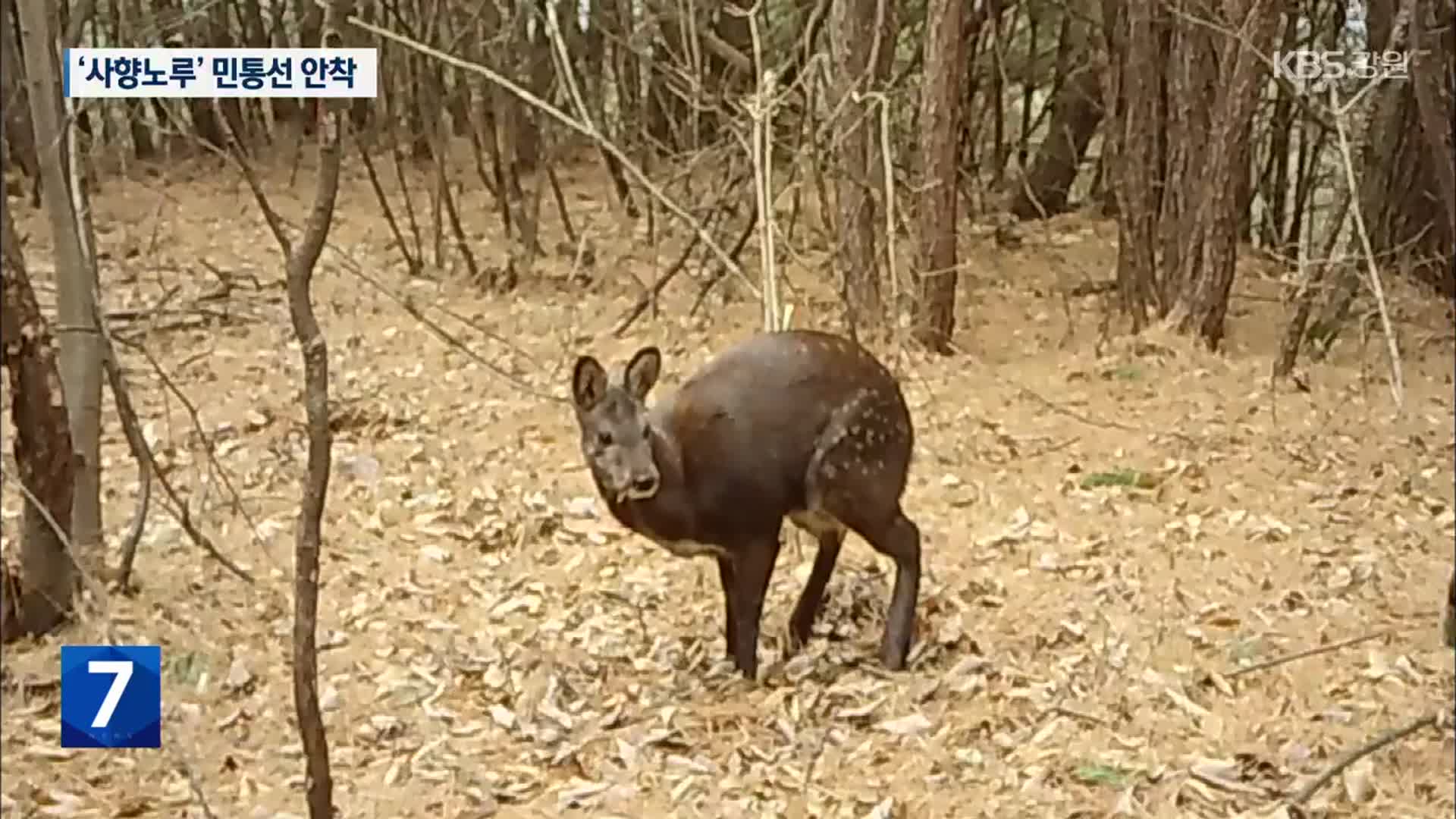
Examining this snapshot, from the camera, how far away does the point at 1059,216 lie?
5391mm

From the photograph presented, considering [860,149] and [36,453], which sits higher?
[860,149]

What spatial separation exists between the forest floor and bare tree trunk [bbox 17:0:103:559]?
8 cm

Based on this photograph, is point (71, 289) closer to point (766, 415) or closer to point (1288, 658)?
point (766, 415)

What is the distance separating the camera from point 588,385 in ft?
8.29

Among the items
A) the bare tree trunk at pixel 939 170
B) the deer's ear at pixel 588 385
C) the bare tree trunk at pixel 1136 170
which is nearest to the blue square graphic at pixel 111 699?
the deer's ear at pixel 588 385

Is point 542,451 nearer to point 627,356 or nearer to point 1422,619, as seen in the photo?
point 627,356

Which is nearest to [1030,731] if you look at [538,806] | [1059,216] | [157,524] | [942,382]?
[538,806]

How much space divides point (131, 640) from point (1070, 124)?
3.88 m

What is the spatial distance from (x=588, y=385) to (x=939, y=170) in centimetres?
210

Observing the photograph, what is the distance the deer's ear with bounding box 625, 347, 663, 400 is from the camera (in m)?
2.56

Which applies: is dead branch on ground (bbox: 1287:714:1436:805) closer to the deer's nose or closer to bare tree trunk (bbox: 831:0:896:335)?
the deer's nose

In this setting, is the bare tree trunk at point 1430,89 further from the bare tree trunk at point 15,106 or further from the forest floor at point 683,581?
the bare tree trunk at point 15,106

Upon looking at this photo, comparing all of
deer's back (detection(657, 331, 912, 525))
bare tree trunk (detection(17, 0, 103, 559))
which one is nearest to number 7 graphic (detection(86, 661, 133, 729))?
bare tree trunk (detection(17, 0, 103, 559))

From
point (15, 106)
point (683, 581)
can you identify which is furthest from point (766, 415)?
point (15, 106)
